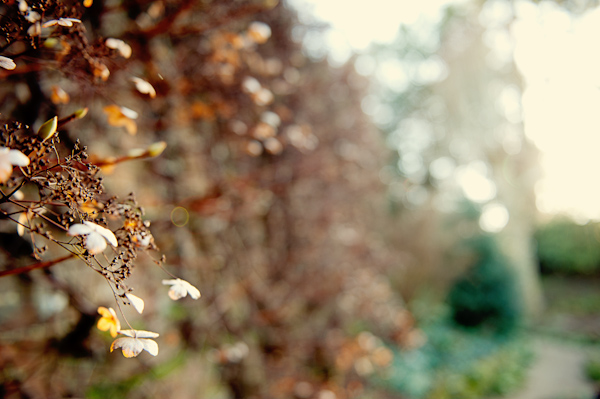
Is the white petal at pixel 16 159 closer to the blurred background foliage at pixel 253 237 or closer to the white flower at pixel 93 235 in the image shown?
the white flower at pixel 93 235

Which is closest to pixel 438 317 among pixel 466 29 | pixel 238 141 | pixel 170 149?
pixel 238 141

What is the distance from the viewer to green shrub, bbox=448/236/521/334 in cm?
805

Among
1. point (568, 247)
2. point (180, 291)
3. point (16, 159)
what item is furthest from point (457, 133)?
point (16, 159)

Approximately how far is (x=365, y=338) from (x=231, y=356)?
88.2 inches

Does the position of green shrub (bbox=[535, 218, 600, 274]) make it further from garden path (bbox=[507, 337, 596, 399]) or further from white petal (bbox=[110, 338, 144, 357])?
white petal (bbox=[110, 338, 144, 357])

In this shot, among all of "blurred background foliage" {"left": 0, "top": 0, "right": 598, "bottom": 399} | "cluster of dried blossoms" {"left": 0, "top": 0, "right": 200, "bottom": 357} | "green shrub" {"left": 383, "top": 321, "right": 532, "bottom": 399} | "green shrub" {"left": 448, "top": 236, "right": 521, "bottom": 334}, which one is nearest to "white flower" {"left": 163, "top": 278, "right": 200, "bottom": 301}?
"cluster of dried blossoms" {"left": 0, "top": 0, "right": 200, "bottom": 357}

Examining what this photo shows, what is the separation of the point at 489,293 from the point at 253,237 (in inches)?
261

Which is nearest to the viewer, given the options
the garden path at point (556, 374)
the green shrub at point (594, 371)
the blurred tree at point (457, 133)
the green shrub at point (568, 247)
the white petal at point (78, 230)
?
the white petal at point (78, 230)

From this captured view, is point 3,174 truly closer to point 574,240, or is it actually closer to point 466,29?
point 466,29

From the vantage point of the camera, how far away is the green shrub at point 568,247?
11.9 m

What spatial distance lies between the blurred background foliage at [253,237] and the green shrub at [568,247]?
3888mm

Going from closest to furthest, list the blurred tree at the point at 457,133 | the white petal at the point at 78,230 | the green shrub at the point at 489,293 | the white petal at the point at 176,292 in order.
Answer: the white petal at the point at 78,230
the white petal at the point at 176,292
the green shrub at the point at 489,293
the blurred tree at the point at 457,133

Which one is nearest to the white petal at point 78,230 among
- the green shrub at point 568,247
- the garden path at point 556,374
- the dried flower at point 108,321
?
the dried flower at point 108,321

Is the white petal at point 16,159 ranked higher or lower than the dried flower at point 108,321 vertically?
higher
